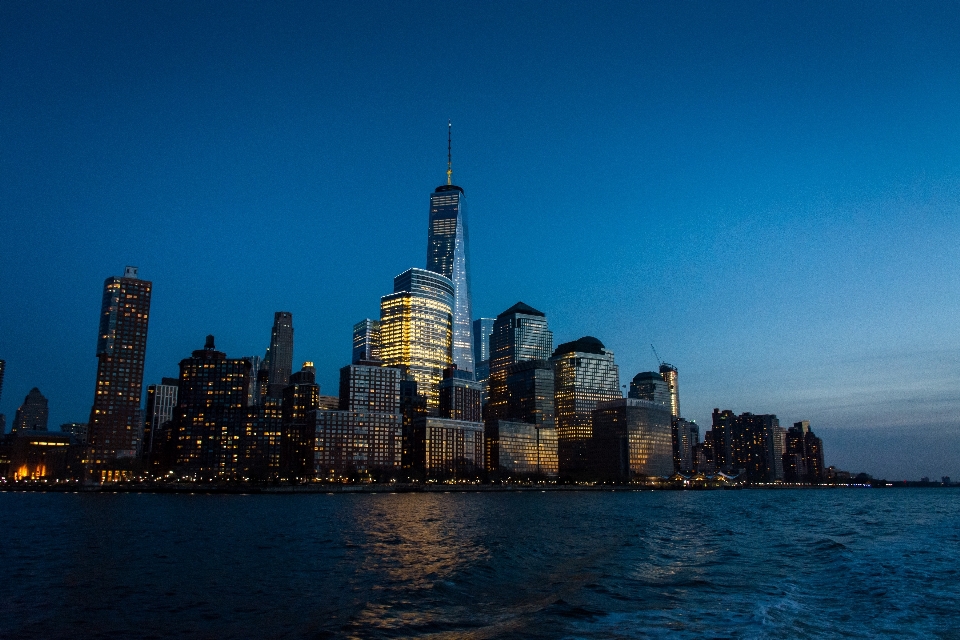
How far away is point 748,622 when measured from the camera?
109ft

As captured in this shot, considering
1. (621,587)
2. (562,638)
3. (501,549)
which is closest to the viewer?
(562,638)

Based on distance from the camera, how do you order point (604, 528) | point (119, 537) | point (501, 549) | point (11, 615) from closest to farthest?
1. point (11, 615)
2. point (501, 549)
3. point (119, 537)
4. point (604, 528)

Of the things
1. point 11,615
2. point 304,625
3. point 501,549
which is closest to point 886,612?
point 304,625

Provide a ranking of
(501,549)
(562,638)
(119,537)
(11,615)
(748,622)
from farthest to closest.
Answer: (119,537) < (501,549) < (11,615) < (748,622) < (562,638)

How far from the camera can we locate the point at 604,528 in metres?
92.6

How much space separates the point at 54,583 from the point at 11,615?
439 inches

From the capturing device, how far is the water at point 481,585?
3312 centimetres

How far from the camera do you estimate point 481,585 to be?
45406mm

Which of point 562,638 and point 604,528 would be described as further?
point 604,528

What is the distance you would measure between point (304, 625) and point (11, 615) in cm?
1524

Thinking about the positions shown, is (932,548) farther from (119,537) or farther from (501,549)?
(119,537)

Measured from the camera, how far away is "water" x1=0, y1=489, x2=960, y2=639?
109 feet

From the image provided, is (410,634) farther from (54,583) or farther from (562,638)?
(54,583)

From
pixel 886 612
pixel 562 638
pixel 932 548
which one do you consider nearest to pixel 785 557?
pixel 932 548
